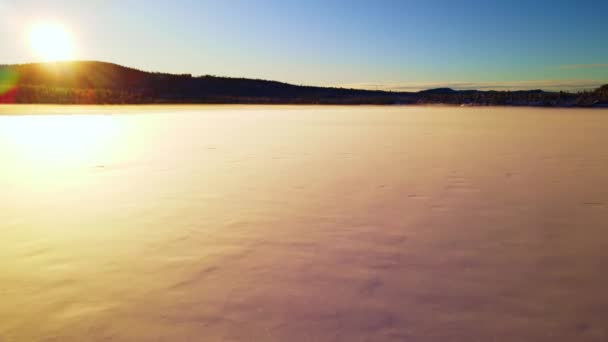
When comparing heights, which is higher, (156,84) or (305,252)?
(156,84)

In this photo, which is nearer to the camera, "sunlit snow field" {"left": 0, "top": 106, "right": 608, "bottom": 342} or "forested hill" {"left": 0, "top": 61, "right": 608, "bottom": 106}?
"sunlit snow field" {"left": 0, "top": 106, "right": 608, "bottom": 342}

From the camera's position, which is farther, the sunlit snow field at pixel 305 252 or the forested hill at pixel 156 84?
the forested hill at pixel 156 84

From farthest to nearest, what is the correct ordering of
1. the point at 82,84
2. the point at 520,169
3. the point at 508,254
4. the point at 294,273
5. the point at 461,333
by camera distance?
1. the point at 82,84
2. the point at 520,169
3. the point at 508,254
4. the point at 294,273
5. the point at 461,333

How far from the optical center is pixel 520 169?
4.49 m

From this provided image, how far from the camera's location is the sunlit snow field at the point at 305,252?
5.03 feet

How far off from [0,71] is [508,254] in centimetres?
6705

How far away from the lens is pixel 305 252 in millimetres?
2232

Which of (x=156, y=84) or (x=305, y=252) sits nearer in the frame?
(x=305, y=252)

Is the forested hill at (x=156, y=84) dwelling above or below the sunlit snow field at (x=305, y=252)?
above

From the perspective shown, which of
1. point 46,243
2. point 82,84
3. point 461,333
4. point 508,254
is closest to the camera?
point 461,333

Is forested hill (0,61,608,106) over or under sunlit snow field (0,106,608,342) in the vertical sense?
over

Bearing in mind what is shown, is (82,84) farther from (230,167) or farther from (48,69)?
(230,167)

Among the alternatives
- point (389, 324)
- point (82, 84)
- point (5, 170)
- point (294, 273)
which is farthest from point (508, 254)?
point (82, 84)

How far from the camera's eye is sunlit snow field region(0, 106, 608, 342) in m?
1.53
